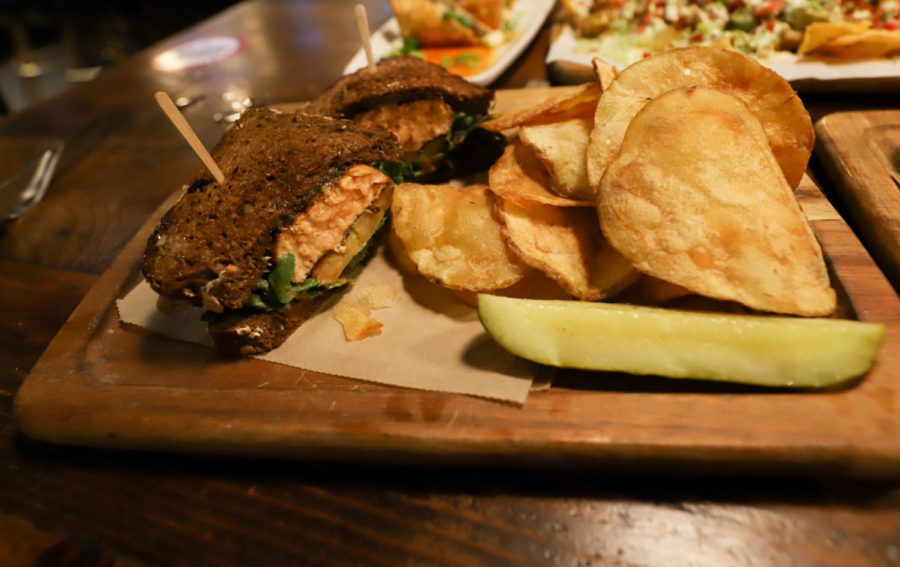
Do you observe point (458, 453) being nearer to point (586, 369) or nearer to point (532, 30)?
point (586, 369)

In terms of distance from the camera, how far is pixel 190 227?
5.34 ft

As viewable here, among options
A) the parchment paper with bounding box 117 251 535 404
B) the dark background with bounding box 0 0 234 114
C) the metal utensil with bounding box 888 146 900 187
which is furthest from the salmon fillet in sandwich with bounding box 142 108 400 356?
the dark background with bounding box 0 0 234 114

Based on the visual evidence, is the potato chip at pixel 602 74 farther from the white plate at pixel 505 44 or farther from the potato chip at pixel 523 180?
the white plate at pixel 505 44

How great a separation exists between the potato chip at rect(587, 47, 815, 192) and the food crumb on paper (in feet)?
2.47

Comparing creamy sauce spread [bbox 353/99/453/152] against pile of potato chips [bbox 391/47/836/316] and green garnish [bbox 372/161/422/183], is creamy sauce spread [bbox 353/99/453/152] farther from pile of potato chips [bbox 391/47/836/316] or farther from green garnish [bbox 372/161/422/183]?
pile of potato chips [bbox 391/47/836/316]

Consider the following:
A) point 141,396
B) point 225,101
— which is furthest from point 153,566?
point 225,101

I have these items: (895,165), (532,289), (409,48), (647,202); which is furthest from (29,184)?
(895,165)

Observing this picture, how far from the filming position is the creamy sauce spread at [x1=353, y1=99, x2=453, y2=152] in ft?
7.16

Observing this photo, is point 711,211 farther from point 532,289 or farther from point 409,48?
point 409,48

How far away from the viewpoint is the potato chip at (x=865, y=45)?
2.63 m

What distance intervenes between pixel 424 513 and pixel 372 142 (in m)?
1.22

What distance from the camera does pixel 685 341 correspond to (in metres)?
1.27

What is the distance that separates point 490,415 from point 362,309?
0.62 metres

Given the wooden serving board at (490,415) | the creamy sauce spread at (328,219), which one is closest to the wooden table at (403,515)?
the wooden serving board at (490,415)
